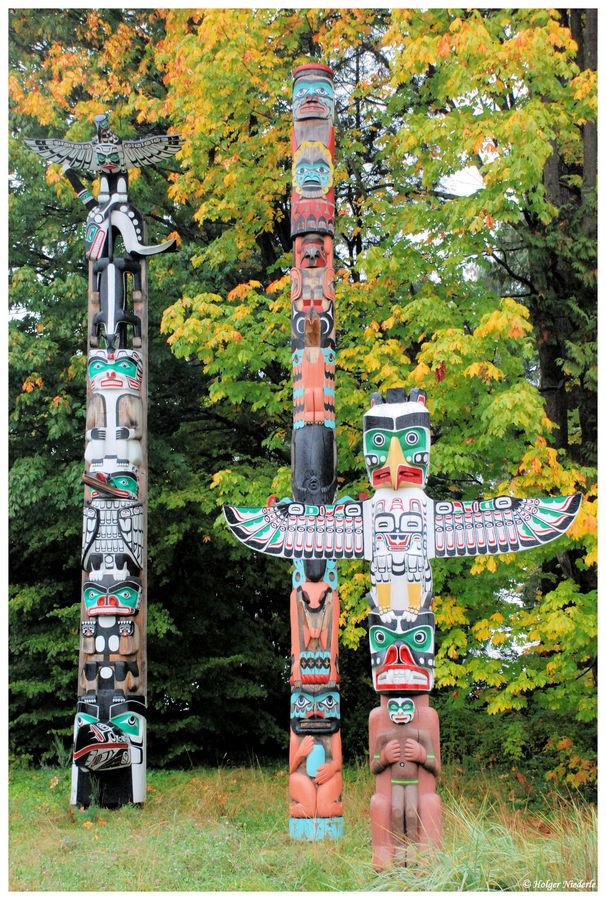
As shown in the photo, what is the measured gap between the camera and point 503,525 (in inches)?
287

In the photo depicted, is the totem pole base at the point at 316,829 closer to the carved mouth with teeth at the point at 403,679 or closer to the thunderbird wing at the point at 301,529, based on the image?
the carved mouth with teeth at the point at 403,679

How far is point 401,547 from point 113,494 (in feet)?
11.8

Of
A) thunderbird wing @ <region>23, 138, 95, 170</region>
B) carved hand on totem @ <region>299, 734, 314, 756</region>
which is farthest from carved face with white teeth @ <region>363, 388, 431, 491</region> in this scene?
thunderbird wing @ <region>23, 138, 95, 170</region>

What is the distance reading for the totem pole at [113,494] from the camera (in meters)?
9.05

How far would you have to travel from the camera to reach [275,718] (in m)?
15.0

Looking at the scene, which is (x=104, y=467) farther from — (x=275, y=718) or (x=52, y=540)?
(x=275, y=718)

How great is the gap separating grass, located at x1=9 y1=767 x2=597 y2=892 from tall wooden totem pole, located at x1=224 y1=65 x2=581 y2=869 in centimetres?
38

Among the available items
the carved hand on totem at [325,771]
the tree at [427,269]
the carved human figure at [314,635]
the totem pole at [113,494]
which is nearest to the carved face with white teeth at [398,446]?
the carved human figure at [314,635]

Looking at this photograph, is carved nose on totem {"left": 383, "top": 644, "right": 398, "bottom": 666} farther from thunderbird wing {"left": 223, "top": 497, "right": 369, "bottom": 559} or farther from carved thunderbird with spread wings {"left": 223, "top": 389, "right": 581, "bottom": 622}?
thunderbird wing {"left": 223, "top": 497, "right": 369, "bottom": 559}

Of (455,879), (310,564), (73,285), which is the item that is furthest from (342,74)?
(455,879)

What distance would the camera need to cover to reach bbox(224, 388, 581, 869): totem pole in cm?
674

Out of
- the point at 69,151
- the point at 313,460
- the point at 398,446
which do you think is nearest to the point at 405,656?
the point at 398,446

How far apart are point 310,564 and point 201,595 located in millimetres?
6935

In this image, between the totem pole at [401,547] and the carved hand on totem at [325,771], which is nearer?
the totem pole at [401,547]
